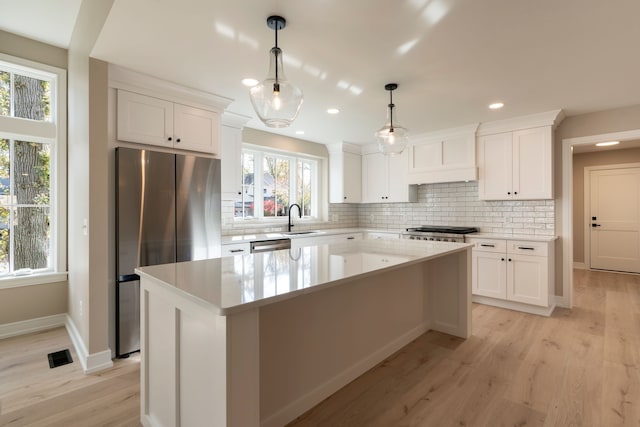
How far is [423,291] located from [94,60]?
334cm

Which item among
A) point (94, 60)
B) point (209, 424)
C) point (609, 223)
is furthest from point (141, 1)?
point (609, 223)

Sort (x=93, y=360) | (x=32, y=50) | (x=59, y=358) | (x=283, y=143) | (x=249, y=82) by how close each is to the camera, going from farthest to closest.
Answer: (x=283, y=143) → (x=32, y=50) → (x=249, y=82) → (x=59, y=358) → (x=93, y=360)

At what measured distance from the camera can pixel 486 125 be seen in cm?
412

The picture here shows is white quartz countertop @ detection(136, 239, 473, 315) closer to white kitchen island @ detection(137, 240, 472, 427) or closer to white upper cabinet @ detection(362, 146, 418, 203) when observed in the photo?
white kitchen island @ detection(137, 240, 472, 427)

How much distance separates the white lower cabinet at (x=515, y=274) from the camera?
3.58 metres

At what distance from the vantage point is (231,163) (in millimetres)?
3828

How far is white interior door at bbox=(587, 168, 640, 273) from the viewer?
18.8 feet

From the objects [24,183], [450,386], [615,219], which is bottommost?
[450,386]

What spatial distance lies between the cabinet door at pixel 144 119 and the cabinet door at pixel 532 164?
155 inches

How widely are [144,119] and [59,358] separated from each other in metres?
2.07

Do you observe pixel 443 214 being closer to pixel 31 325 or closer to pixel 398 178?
pixel 398 178

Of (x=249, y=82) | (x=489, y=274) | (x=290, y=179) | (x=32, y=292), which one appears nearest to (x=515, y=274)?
(x=489, y=274)

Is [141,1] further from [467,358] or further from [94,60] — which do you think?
[467,358]

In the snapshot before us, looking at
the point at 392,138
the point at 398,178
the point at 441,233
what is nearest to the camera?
the point at 392,138
